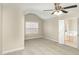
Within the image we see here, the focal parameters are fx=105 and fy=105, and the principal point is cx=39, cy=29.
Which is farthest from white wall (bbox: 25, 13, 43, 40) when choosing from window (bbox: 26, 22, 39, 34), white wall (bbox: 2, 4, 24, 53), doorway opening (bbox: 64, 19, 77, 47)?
doorway opening (bbox: 64, 19, 77, 47)

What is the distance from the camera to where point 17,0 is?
87 centimetres

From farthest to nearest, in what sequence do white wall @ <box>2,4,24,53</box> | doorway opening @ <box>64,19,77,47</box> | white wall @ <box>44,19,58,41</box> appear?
white wall @ <box>44,19,58,41</box>, doorway opening @ <box>64,19,77,47</box>, white wall @ <box>2,4,24,53</box>

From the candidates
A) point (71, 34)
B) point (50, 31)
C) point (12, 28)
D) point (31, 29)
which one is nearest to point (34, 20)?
point (31, 29)

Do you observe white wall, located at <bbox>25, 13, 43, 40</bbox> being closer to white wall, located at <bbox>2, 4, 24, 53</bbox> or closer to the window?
the window

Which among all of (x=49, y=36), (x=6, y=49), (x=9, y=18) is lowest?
(x=6, y=49)

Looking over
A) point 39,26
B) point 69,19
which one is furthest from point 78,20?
point 39,26

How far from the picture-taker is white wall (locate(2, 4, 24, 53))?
3469 millimetres

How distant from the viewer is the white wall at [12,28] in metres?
3.47

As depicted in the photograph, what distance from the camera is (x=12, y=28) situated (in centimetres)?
367

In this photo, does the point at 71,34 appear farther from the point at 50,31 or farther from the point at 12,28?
the point at 12,28

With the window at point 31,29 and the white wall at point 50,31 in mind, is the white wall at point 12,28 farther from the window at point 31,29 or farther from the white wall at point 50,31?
the white wall at point 50,31

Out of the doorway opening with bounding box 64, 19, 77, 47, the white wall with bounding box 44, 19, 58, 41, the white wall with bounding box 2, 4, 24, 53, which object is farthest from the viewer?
the white wall with bounding box 44, 19, 58, 41
